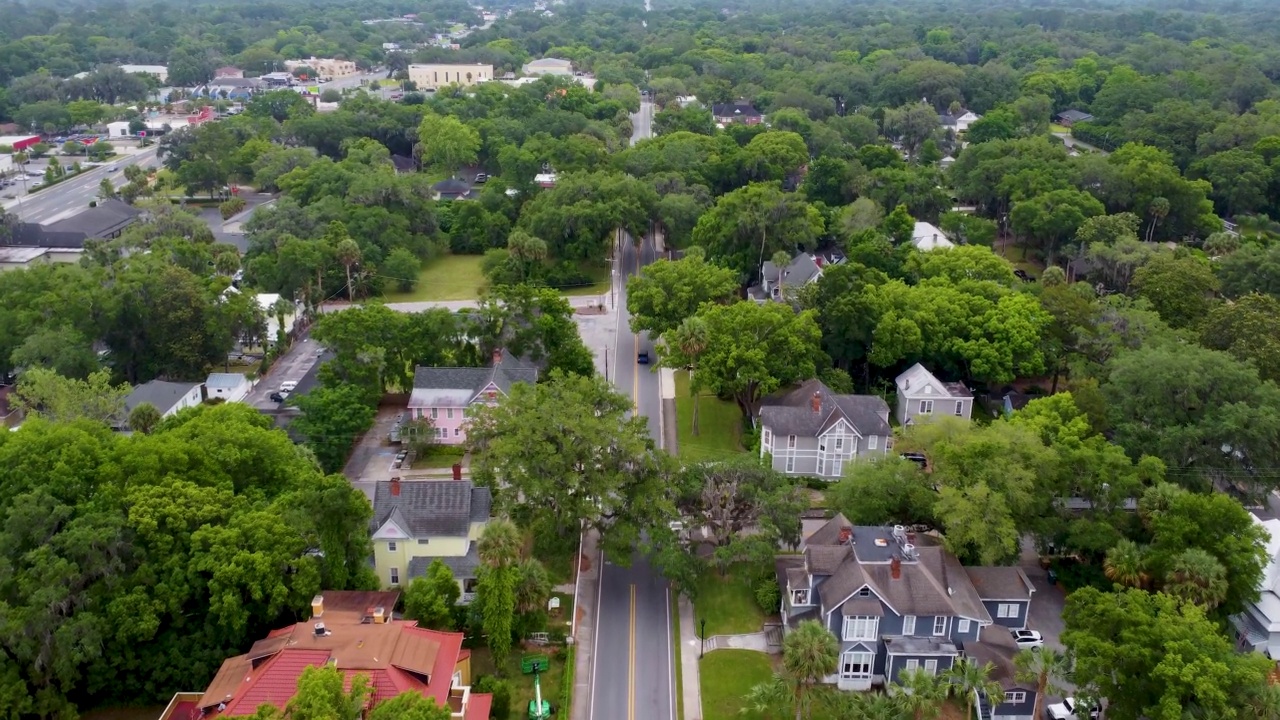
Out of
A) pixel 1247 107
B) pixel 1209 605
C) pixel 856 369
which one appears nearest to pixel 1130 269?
pixel 856 369

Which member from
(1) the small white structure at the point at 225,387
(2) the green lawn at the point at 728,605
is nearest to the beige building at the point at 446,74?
(1) the small white structure at the point at 225,387

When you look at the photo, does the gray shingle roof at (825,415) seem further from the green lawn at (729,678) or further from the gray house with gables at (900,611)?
the green lawn at (729,678)

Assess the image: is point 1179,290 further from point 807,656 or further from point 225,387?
point 225,387

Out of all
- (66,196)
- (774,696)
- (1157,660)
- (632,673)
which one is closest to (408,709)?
(632,673)

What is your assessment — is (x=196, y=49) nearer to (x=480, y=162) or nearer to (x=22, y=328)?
(x=480, y=162)

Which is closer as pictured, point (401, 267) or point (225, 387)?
point (225, 387)
